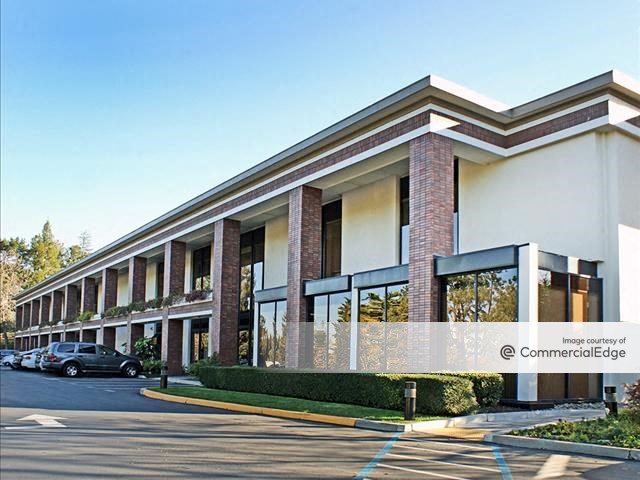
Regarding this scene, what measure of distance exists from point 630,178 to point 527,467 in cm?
1203

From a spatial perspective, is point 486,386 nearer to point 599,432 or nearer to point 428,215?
point 599,432

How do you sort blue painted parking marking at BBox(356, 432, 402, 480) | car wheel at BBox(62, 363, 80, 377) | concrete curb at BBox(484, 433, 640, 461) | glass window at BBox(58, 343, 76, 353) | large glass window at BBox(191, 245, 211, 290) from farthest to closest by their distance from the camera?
large glass window at BBox(191, 245, 211, 290) → glass window at BBox(58, 343, 76, 353) → car wheel at BBox(62, 363, 80, 377) → concrete curb at BBox(484, 433, 640, 461) → blue painted parking marking at BBox(356, 432, 402, 480)

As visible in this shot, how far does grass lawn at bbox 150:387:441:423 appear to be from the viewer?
47.3ft

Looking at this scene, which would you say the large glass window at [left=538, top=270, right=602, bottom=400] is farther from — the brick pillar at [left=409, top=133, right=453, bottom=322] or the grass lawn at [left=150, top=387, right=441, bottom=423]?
the grass lawn at [left=150, top=387, right=441, bottom=423]

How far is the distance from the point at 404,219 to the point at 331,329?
15.1 feet

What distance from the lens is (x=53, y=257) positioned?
9062cm

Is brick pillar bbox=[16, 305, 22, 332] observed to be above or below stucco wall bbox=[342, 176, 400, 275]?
below

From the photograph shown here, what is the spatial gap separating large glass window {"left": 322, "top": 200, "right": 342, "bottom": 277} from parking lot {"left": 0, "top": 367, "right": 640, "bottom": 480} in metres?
13.4

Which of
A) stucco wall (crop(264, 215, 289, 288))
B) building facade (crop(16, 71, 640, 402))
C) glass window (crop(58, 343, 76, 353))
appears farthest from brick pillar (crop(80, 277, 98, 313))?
stucco wall (crop(264, 215, 289, 288))

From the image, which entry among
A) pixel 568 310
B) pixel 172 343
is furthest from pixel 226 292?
pixel 568 310

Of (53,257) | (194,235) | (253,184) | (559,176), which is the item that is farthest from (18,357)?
(53,257)

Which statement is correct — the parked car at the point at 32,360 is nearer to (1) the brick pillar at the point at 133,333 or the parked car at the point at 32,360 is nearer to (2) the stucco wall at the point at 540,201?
(1) the brick pillar at the point at 133,333

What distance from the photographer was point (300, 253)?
25.3 meters

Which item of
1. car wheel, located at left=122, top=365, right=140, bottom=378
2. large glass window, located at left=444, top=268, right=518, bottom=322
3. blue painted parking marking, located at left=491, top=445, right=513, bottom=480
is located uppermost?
large glass window, located at left=444, top=268, right=518, bottom=322
